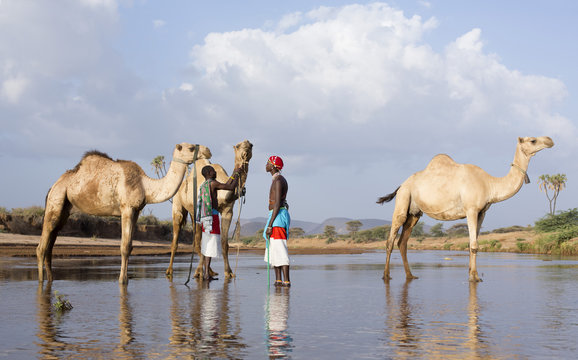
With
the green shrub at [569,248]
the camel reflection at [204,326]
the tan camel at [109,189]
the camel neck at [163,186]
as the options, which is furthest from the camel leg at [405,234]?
the green shrub at [569,248]

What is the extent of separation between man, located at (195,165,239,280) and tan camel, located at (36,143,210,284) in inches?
24.0

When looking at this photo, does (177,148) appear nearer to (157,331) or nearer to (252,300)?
(252,300)

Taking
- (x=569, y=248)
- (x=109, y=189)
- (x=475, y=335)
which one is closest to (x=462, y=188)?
(x=109, y=189)

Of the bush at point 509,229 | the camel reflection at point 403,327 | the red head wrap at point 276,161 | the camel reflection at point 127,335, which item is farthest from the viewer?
the bush at point 509,229

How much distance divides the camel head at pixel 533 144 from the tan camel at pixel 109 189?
7.34 meters

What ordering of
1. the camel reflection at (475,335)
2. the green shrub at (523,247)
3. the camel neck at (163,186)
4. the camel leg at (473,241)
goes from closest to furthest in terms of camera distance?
the camel reflection at (475,335) < the camel neck at (163,186) < the camel leg at (473,241) < the green shrub at (523,247)

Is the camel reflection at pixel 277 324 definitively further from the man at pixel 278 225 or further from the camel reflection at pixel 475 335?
the camel reflection at pixel 475 335

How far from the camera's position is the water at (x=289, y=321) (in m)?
5.98

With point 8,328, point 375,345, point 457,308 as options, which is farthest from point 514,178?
point 8,328

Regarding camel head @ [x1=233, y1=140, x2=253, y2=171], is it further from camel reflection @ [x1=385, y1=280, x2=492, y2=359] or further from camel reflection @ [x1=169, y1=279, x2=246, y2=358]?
camel reflection @ [x1=385, y1=280, x2=492, y2=359]

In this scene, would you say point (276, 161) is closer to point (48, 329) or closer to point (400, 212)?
point (400, 212)

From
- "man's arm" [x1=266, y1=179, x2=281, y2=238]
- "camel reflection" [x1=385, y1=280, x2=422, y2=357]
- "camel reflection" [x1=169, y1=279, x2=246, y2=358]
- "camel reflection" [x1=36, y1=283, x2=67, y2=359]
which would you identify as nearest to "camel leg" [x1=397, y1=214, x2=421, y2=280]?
"man's arm" [x1=266, y1=179, x2=281, y2=238]

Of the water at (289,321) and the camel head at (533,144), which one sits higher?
the camel head at (533,144)

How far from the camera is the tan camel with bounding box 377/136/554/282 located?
14516 millimetres
